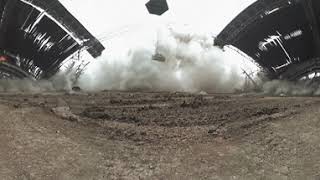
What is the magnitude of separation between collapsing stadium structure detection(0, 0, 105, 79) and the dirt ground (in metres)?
13.1

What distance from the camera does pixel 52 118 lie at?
26.5m

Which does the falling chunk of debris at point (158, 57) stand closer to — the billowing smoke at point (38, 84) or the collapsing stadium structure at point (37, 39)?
the collapsing stadium structure at point (37, 39)

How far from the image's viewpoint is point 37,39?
45.5m

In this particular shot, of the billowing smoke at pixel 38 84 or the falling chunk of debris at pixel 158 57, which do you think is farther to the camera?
the falling chunk of debris at pixel 158 57

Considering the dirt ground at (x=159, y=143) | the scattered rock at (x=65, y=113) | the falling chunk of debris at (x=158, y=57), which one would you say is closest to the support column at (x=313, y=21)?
the dirt ground at (x=159, y=143)

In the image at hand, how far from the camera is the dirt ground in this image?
20.0 meters

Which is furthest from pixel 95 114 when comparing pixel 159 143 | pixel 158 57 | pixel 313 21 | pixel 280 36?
pixel 280 36

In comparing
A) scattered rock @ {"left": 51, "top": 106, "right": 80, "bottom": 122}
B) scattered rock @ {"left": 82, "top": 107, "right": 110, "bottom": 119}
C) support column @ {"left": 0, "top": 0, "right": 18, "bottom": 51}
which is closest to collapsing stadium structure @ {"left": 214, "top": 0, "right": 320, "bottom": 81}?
support column @ {"left": 0, "top": 0, "right": 18, "bottom": 51}

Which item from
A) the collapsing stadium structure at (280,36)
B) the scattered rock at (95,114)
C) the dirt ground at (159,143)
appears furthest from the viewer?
the collapsing stadium structure at (280,36)

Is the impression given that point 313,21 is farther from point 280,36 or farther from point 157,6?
point 157,6

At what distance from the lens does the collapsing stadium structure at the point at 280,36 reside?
137ft

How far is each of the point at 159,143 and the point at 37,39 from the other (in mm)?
24738

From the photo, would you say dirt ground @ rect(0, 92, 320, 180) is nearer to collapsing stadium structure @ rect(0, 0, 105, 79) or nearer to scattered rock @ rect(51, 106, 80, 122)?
scattered rock @ rect(51, 106, 80, 122)

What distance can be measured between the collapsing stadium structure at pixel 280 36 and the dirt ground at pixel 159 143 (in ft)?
41.8
